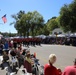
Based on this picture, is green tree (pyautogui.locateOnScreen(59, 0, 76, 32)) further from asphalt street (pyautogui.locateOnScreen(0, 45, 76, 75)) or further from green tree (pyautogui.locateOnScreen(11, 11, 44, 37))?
asphalt street (pyautogui.locateOnScreen(0, 45, 76, 75))

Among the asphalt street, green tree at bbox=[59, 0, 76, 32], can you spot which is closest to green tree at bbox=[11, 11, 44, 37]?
green tree at bbox=[59, 0, 76, 32]

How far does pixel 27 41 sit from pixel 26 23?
126 feet

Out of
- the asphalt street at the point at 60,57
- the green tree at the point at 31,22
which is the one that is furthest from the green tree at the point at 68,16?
the asphalt street at the point at 60,57

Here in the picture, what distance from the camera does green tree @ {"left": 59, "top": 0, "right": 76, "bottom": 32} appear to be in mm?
61281

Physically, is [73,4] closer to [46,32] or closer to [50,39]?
[50,39]

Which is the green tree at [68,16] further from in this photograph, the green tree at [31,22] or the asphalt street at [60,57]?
the asphalt street at [60,57]

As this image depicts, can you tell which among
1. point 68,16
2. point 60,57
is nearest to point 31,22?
point 68,16

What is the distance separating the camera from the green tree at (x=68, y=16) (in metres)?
61.3

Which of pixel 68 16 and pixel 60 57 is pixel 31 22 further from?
pixel 60 57

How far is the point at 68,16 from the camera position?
62125 mm

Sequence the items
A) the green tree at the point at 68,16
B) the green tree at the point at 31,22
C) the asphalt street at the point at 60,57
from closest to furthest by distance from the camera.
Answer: the asphalt street at the point at 60,57 → the green tree at the point at 68,16 → the green tree at the point at 31,22

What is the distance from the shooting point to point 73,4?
61719 millimetres

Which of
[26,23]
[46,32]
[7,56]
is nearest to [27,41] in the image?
[7,56]

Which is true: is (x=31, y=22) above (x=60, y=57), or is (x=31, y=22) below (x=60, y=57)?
above
